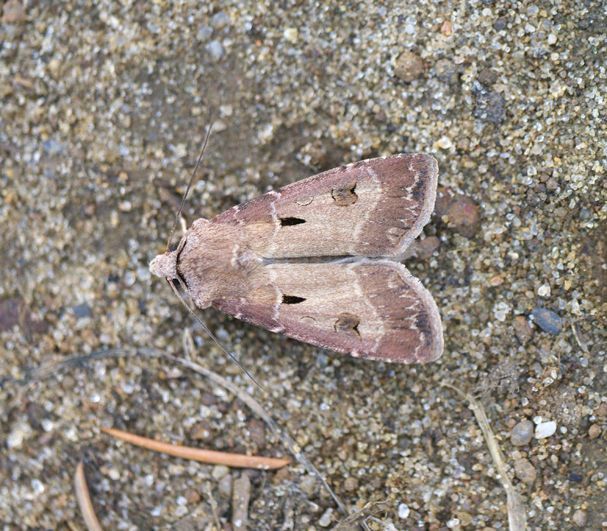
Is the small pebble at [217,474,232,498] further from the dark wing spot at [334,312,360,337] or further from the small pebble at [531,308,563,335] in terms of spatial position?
the small pebble at [531,308,563,335]

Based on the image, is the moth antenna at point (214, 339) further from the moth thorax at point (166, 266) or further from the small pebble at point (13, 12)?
the small pebble at point (13, 12)

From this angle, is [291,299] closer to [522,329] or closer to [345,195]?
[345,195]

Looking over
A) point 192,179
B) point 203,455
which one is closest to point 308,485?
point 203,455

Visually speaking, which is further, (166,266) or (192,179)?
(192,179)

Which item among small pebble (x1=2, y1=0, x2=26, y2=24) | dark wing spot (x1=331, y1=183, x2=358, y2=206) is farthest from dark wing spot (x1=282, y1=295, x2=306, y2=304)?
small pebble (x1=2, y1=0, x2=26, y2=24)

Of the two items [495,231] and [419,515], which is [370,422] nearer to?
[419,515]
